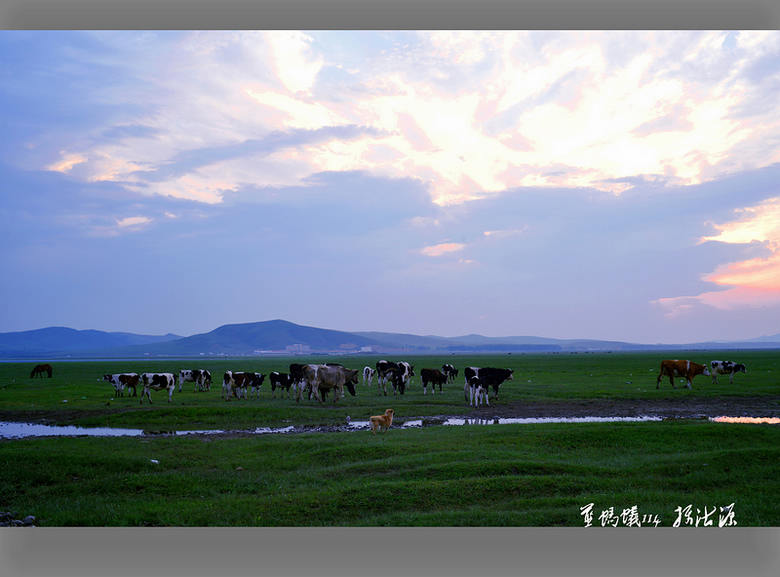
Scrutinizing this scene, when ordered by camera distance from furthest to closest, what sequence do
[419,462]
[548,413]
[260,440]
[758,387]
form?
[758,387], [548,413], [260,440], [419,462]

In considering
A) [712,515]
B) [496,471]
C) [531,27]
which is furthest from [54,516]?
[531,27]

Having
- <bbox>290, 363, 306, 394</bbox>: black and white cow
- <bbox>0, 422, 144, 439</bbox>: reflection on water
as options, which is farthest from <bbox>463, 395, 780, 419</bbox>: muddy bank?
<bbox>0, 422, 144, 439</bbox>: reflection on water

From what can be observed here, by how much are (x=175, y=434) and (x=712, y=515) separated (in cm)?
1789

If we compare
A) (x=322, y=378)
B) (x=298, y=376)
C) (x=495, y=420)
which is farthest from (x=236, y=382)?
(x=495, y=420)

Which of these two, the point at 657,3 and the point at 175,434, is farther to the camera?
the point at 175,434

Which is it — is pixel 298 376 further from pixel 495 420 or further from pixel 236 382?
pixel 495 420

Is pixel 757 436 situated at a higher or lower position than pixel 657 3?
lower

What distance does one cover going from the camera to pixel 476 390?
27188 mm

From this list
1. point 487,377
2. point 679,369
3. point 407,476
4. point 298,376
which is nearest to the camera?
point 407,476

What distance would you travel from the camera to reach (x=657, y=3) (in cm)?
1037

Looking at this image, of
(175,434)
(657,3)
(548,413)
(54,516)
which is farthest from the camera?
(548,413)

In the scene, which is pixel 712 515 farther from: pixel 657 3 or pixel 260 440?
pixel 260 440

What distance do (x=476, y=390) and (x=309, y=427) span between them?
399 inches

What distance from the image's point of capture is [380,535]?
28.2 feet
